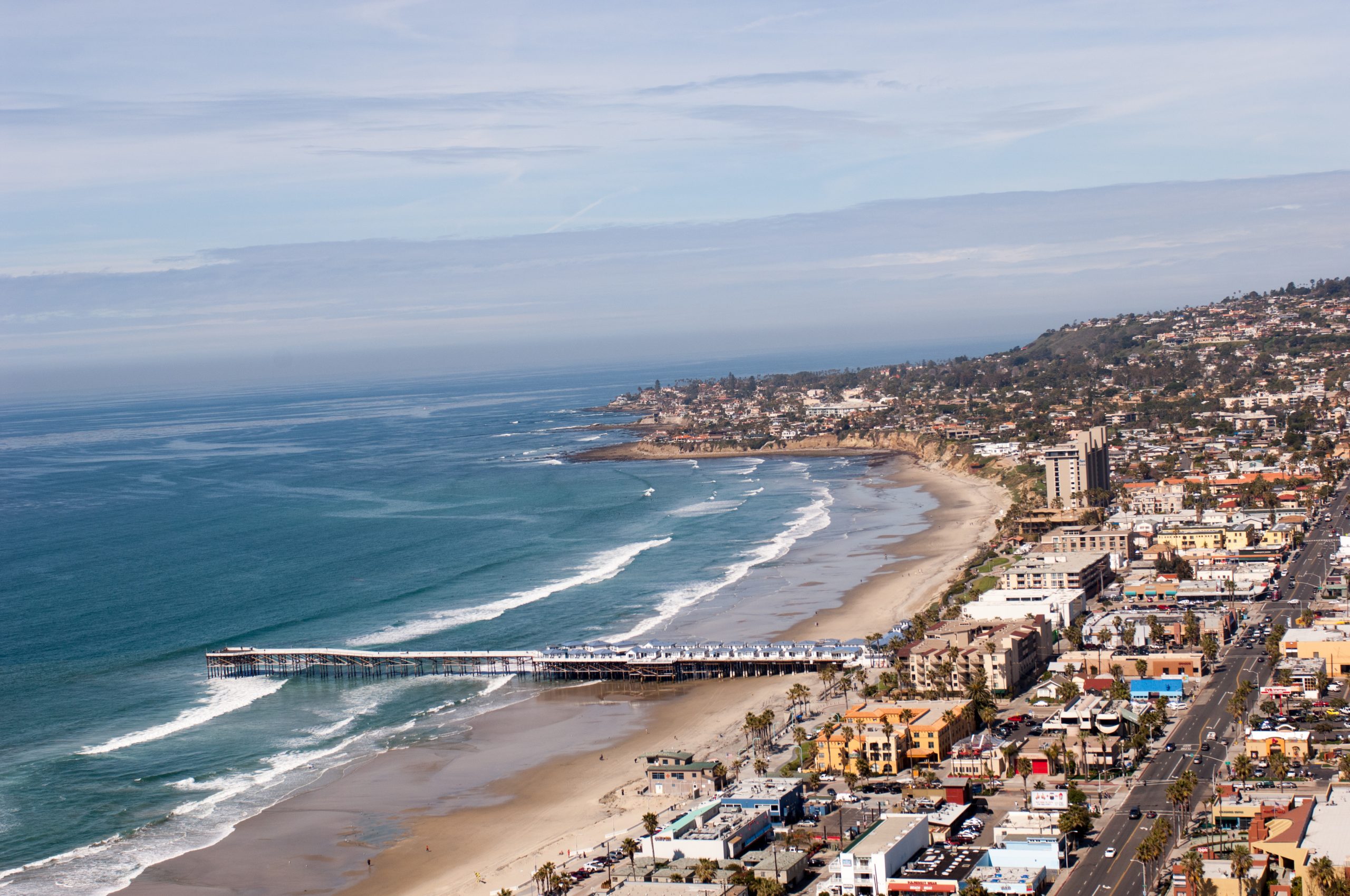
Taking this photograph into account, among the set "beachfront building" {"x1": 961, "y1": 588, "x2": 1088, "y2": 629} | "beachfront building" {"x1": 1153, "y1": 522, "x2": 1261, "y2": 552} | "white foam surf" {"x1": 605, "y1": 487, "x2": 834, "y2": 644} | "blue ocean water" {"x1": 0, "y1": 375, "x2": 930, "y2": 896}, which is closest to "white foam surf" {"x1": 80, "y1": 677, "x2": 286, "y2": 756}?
"blue ocean water" {"x1": 0, "y1": 375, "x2": 930, "y2": 896}

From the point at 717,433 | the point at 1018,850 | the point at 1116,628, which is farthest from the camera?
the point at 717,433

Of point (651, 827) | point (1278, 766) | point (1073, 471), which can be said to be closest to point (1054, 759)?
point (1278, 766)

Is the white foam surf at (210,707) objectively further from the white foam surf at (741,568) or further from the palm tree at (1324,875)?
the palm tree at (1324,875)

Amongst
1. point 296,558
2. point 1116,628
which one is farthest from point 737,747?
point 296,558

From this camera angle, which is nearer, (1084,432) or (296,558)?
(296,558)

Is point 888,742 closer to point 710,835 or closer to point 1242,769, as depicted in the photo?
point 710,835

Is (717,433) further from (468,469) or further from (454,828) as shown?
(454,828)
